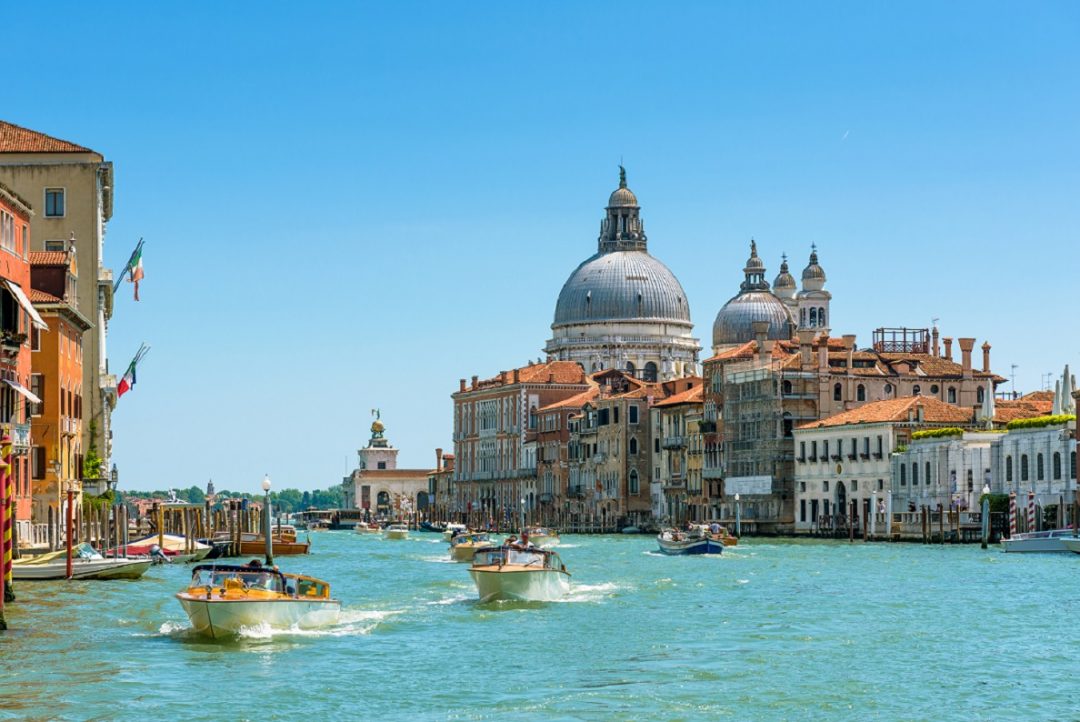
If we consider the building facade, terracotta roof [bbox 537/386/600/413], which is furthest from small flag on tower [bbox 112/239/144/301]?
terracotta roof [bbox 537/386/600/413]

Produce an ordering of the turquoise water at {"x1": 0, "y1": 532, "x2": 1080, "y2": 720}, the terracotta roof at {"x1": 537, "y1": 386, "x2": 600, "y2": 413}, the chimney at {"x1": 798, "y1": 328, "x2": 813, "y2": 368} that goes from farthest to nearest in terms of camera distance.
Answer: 1. the terracotta roof at {"x1": 537, "y1": 386, "x2": 600, "y2": 413}
2. the chimney at {"x1": 798, "y1": 328, "x2": 813, "y2": 368}
3. the turquoise water at {"x1": 0, "y1": 532, "x2": 1080, "y2": 720}

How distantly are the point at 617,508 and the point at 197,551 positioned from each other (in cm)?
6431

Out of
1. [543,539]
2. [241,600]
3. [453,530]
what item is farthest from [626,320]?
[241,600]

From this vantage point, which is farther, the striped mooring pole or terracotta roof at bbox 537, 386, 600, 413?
terracotta roof at bbox 537, 386, 600, 413

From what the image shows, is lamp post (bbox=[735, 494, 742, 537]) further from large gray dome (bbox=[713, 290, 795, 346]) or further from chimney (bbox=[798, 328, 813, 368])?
large gray dome (bbox=[713, 290, 795, 346])

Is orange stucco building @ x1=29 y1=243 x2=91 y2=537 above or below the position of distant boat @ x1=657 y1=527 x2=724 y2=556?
above

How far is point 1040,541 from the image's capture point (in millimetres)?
64438

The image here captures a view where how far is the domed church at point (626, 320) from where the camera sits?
154m

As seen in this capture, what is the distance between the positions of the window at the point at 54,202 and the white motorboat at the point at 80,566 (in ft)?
51.7

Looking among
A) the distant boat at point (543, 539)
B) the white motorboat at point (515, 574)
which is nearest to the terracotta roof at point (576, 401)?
the distant boat at point (543, 539)

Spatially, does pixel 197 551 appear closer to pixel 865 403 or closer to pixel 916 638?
pixel 916 638

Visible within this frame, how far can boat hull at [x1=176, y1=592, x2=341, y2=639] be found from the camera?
31062 mm

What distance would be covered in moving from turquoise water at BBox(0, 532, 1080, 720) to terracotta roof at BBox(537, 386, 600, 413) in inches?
3363

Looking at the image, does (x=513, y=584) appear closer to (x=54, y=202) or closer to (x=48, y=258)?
(x=48, y=258)
